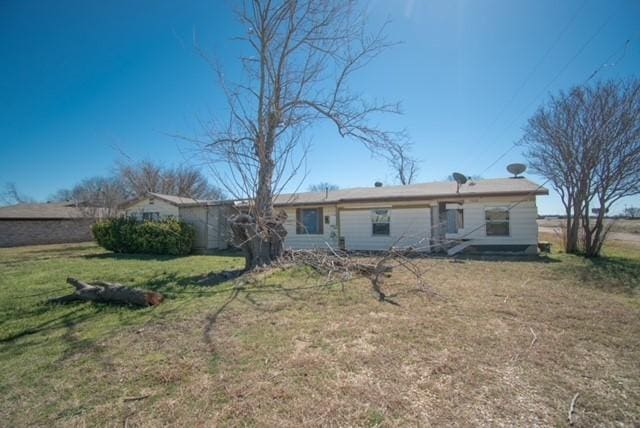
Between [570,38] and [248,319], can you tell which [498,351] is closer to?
[248,319]

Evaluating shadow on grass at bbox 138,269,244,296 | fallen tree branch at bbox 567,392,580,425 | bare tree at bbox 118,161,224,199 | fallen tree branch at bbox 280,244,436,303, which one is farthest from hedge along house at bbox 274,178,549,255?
bare tree at bbox 118,161,224,199

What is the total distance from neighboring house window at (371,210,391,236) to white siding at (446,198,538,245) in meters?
2.69

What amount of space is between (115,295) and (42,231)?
79.3 ft

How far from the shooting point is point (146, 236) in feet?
43.9

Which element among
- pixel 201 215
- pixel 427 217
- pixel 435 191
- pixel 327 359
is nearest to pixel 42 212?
pixel 201 215

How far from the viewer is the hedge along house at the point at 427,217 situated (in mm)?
11109

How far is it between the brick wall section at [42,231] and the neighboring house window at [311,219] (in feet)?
58.1

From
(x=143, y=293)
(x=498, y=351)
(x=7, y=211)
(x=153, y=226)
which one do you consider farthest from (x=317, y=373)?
(x=7, y=211)

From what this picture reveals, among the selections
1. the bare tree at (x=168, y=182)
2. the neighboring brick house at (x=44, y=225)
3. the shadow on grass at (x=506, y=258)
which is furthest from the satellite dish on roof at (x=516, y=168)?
the neighboring brick house at (x=44, y=225)

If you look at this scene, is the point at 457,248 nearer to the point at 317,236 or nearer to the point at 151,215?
the point at 317,236

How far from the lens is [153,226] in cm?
1338

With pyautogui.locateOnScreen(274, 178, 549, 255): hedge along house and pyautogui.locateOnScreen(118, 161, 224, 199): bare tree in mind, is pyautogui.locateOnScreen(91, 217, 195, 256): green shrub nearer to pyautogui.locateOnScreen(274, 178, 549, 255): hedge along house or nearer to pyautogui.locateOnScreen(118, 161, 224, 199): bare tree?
pyautogui.locateOnScreen(274, 178, 549, 255): hedge along house

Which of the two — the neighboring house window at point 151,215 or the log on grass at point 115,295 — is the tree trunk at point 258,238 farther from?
the neighboring house window at point 151,215

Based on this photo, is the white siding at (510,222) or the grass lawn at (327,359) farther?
the white siding at (510,222)
